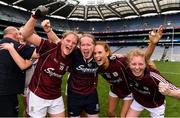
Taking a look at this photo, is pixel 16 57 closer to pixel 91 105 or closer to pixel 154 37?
pixel 91 105

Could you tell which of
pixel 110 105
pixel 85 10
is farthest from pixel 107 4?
pixel 110 105

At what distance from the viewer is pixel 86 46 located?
609cm

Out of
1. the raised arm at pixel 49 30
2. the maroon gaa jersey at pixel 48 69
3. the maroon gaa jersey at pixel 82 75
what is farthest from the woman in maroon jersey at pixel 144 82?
the raised arm at pixel 49 30

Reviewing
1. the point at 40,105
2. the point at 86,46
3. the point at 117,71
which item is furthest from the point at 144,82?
the point at 40,105

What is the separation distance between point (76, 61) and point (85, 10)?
63095mm

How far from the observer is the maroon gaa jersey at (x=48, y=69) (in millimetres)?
5871

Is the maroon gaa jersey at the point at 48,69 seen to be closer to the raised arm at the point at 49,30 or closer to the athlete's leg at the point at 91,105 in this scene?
the raised arm at the point at 49,30

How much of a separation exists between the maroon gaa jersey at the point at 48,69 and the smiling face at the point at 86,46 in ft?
1.14

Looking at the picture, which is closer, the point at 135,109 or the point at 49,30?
the point at 49,30

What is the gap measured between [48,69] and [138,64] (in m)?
1.70

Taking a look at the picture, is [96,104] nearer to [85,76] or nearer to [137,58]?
[85,76]

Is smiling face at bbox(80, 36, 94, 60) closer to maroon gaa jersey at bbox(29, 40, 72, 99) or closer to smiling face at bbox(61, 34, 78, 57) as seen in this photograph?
smiling face at bbox(61, 34, 78, 57)

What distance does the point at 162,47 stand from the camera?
64.1 meters

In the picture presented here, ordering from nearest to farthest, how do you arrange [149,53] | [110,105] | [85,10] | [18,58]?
[18,58] < [149,53] < [110,105] < [85,10]
